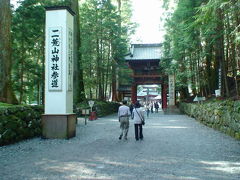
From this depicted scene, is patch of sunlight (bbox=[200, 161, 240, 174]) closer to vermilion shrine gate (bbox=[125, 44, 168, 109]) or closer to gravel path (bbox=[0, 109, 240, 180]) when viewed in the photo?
gravel path (bbox=[0, 109, 240, 180])

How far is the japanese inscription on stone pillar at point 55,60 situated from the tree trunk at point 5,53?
2219 mm

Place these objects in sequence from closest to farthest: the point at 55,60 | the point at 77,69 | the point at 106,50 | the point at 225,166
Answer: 1. the point at 225,166
2. the point at 55,60
3. the point at 77,69
4. the point at 106,50

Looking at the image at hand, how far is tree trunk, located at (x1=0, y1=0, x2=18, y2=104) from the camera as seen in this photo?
10180 millimetres

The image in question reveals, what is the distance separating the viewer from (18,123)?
8273 millimetres

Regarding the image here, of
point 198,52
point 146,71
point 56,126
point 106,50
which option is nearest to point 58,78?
point 56,126

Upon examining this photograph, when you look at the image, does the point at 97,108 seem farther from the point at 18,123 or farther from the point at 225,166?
the point at 225,166

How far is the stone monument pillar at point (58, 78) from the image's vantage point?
8.96 m

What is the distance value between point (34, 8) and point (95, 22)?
7388mm

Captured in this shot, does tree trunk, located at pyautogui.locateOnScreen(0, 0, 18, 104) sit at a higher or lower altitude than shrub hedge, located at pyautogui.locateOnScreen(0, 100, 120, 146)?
higher

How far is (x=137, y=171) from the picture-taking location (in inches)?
186

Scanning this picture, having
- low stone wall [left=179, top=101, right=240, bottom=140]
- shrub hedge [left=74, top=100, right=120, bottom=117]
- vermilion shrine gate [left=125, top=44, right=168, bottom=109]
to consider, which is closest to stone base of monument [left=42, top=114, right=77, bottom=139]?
low stone wall [left=179, top=101, right=240, bottom=140]

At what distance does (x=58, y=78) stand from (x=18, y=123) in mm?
1989

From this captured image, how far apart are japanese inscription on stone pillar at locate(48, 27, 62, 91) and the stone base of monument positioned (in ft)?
3.19

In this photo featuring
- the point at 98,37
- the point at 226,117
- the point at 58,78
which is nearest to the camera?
the point at 58,78
